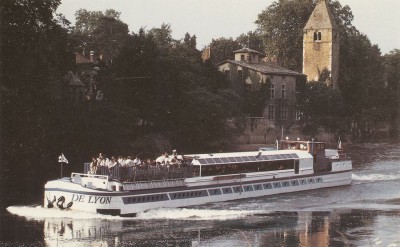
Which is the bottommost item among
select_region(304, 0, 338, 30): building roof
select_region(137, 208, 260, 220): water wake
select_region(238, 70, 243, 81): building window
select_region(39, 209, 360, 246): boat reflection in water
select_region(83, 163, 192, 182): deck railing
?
select_region(39, 209, 360, 246): boat reflection in water

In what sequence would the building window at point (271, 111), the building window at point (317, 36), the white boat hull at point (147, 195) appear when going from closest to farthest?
A: the white boat hull at point (147, 195)
the building window at point (271, 111)
the building window at point (317, 36)

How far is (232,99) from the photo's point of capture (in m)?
92.9

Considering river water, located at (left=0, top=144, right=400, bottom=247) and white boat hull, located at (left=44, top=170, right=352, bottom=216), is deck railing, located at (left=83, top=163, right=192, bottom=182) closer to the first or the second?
white boat hull, located at (left=44, top=170, right=352, bottom=216)

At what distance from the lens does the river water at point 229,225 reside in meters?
34.4

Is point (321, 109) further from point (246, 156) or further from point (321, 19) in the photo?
point (246, 156)

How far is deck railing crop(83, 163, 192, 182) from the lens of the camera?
41.7 metres

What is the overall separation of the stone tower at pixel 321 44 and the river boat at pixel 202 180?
60692 mm

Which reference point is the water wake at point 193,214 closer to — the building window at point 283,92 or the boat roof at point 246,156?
the boat roof at point 246,156

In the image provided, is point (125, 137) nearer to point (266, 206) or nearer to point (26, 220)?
→ point (266, 206)

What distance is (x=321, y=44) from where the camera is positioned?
12181 cm

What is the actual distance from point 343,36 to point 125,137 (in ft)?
237

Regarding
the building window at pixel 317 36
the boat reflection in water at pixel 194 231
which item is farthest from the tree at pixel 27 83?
the building window at pixel 317 36

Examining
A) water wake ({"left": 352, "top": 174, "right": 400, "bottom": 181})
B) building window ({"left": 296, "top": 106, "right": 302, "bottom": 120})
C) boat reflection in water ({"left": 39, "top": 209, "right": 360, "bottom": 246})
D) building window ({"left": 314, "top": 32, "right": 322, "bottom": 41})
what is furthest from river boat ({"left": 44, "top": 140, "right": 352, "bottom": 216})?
building window ({"left": 314, "top": 32, "right": 322, "bottom": 41})

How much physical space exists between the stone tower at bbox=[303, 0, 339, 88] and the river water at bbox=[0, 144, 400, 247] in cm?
7148
